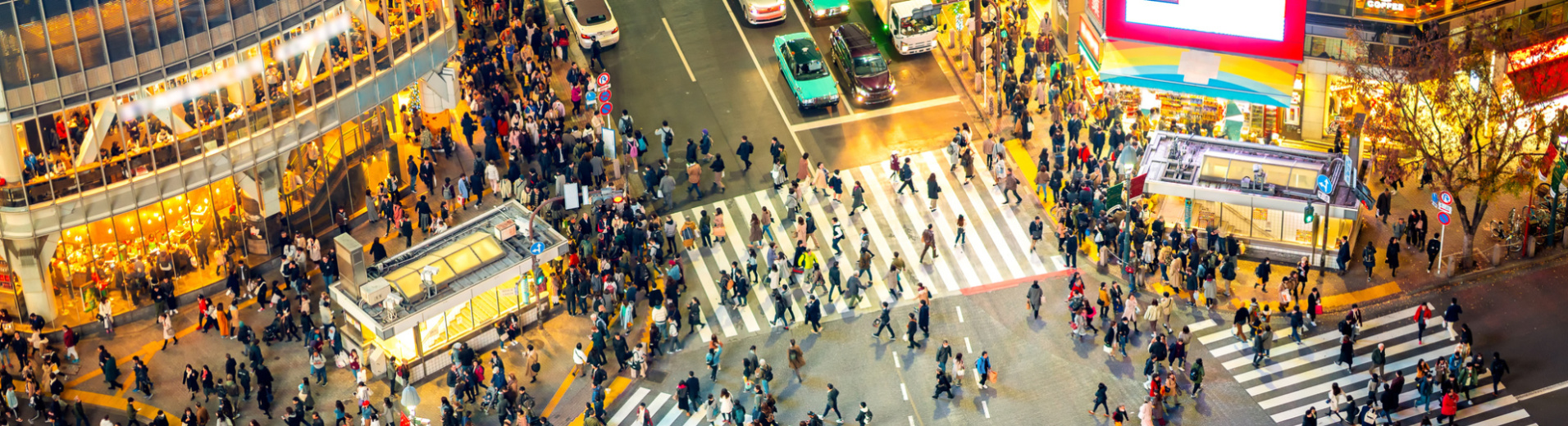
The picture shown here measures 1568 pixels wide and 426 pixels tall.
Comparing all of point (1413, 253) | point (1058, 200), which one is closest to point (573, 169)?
point (1058, 200)

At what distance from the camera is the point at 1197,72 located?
62469 millimetres

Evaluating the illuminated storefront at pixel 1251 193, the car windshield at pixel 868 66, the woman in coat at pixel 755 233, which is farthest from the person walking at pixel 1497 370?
the car windshield at pixel 868 66

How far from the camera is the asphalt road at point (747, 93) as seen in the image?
6594 centimetres

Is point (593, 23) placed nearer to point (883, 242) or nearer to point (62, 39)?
point (883, 242)

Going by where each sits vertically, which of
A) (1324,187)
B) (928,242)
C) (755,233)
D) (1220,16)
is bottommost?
(928,242)

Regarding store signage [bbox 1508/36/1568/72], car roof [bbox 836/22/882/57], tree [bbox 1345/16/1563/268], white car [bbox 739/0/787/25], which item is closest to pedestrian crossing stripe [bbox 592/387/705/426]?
car roof [bbox 836/22/882/57]

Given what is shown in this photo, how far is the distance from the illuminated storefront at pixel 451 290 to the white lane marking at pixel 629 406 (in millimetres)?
4656

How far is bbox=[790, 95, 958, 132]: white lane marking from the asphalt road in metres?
0.03

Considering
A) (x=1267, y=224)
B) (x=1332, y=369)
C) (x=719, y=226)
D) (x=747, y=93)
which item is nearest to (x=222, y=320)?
(x=719, y=226)

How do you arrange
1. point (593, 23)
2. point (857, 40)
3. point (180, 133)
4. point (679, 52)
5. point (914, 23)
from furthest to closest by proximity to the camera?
point (679, 52) → point (593, 23) → point (914, 23) → point (857, 40) → point (180, 133)

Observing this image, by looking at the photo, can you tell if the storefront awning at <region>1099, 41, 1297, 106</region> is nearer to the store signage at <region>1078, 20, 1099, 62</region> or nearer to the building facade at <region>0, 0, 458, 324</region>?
the store signage at <region>1078, 20, 1099, 62</region>

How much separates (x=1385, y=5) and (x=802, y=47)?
777 inches

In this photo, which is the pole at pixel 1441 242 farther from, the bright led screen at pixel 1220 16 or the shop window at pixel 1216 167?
the bright led screen at pixel 1220 16

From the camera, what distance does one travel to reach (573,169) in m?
63.3
